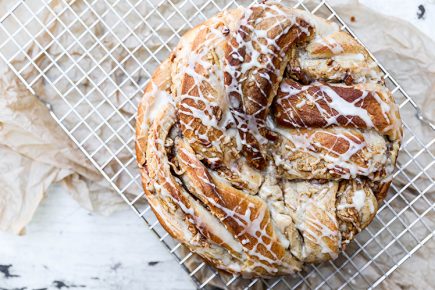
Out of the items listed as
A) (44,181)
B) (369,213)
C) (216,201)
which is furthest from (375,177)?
(44,181)

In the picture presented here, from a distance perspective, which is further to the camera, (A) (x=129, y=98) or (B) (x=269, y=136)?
(A) (x=129, y=98)

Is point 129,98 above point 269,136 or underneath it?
above

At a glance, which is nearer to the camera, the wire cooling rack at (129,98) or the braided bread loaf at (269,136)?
the braided bread loaf at (269,136)

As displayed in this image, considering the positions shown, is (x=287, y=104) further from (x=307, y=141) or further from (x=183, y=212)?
(x=183, y=212)

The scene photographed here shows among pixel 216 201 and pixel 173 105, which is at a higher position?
pixel 173 105

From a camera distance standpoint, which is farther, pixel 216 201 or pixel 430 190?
pixel 430 190
